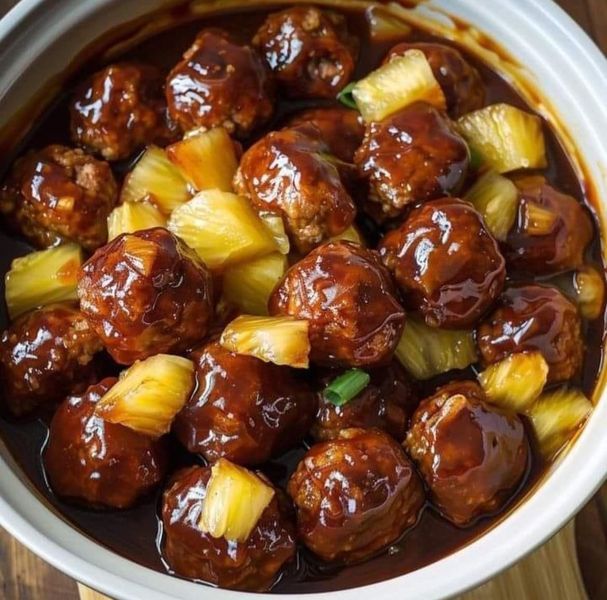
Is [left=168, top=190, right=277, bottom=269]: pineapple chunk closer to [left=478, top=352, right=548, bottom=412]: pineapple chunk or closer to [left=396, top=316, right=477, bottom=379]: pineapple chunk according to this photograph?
[left=396, top=316, right=477, bottom=379]: pineapple chunk

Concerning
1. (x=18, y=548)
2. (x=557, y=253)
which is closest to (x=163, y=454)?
(x=18, y=548)

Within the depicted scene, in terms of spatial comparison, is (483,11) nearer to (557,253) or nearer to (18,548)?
(557,253)

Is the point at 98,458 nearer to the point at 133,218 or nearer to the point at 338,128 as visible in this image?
the point at 133,218

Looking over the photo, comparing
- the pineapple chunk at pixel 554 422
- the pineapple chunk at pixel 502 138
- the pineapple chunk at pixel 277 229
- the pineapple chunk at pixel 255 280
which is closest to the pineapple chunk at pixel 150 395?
the pineapple chunk at pixel 255 280

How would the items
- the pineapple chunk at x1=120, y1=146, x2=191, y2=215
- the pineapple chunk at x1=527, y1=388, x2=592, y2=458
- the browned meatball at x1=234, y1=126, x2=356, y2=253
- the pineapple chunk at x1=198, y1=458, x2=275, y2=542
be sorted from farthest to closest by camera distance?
the pineapple chunk at x1=120, y1=146, x2=191, y2=215 < the pineapple chunk at x1=527, y1=388, x2=592, y2=458 < the browned meatball at x1=234, y1=126, x2=356, y2=253 < the pineapple chunk at x1=198, y1=458, x2=275, y2=542

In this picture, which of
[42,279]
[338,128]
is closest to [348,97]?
[338,128]

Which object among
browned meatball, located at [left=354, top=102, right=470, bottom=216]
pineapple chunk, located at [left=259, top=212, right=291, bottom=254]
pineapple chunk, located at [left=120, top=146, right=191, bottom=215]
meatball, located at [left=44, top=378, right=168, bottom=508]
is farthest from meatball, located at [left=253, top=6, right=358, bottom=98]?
meatball, located at [left=44, top=378, right=168, bottom=508]
